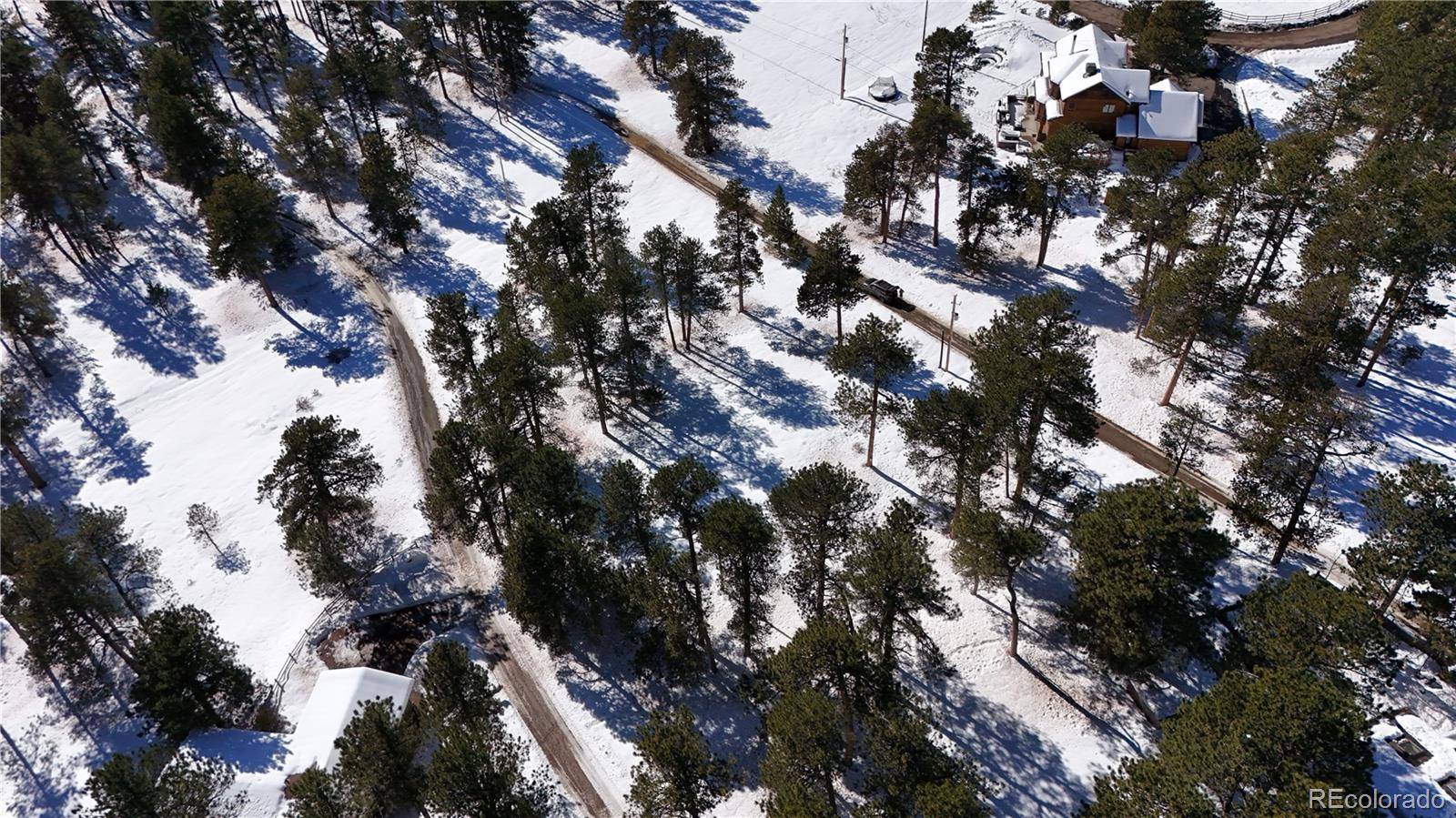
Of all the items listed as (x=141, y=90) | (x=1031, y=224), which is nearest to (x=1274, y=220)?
(x=1031, y=224)

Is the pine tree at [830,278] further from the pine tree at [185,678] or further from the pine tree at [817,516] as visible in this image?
the pine tree at [185,678]

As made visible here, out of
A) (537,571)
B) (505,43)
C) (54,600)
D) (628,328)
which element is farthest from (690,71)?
(54,600)

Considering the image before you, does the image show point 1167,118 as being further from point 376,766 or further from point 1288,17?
point 376,766

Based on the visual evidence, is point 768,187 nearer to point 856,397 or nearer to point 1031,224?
point 1031,224

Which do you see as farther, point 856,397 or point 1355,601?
point 856,397

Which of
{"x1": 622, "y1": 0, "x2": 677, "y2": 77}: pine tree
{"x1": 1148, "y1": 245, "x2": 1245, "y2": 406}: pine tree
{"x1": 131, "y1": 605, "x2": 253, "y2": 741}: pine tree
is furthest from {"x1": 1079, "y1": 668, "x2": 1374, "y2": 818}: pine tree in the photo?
{"x1": 622, "y1": 0, "x2": 677, "y2": 77}: pine tree
